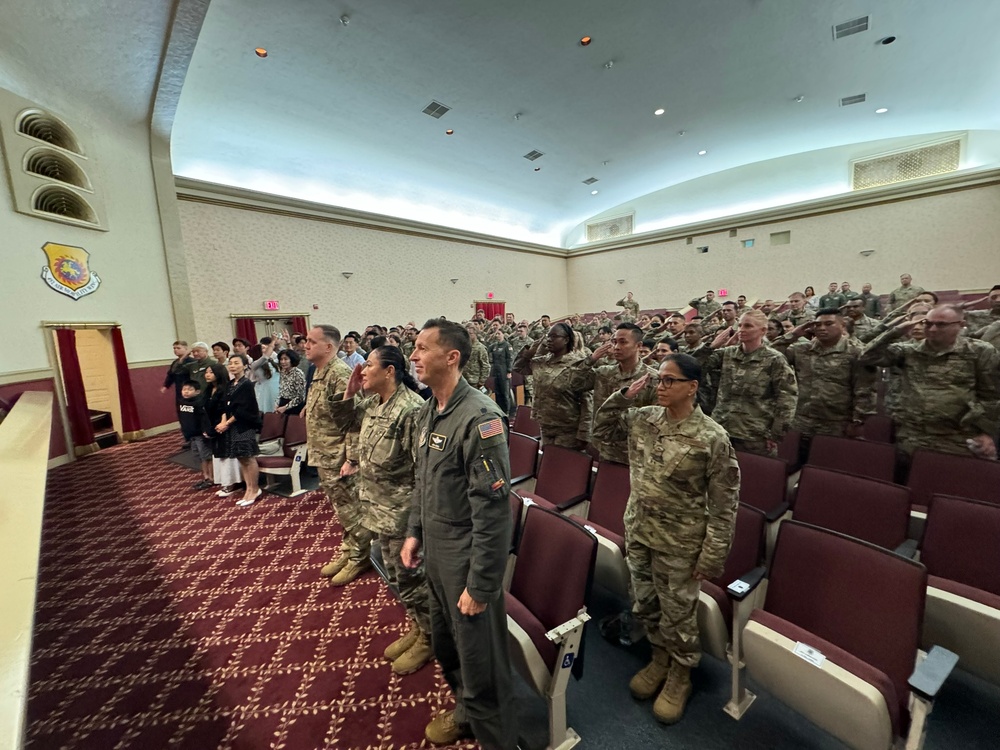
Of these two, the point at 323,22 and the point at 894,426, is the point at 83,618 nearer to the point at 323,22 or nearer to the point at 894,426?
the point at 894,426

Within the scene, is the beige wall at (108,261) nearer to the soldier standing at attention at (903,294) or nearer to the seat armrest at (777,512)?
the seat armrest at (777,512)

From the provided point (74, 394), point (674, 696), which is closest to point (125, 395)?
point (74, 394)

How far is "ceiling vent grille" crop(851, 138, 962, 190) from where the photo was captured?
9930 mm

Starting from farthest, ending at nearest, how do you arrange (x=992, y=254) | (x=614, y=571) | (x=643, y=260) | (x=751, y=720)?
(x=643, y=260) → (x=992, y=254) → (x=614, y=571) → (x=751, y=720)

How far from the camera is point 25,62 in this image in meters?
5.39

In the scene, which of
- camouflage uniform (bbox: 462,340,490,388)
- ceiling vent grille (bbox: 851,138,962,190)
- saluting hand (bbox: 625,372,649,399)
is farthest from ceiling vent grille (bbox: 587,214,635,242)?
saluting hand (bbox: 625,372,649,399)

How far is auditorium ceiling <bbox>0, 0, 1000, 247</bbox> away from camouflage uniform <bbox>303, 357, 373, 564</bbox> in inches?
194

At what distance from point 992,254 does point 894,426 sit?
11.0 metres

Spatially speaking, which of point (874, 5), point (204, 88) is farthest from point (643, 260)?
point (204, 88)

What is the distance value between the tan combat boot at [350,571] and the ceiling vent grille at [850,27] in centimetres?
989

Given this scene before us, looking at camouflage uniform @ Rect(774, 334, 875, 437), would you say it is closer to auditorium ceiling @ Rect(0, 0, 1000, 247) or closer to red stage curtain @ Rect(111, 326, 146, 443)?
auditorium ceiling @ Rect(0, 0, 1000, 247)

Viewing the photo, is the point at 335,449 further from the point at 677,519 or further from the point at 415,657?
the point at 677,519

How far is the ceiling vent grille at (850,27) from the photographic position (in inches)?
244

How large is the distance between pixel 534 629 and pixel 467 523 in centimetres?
60
